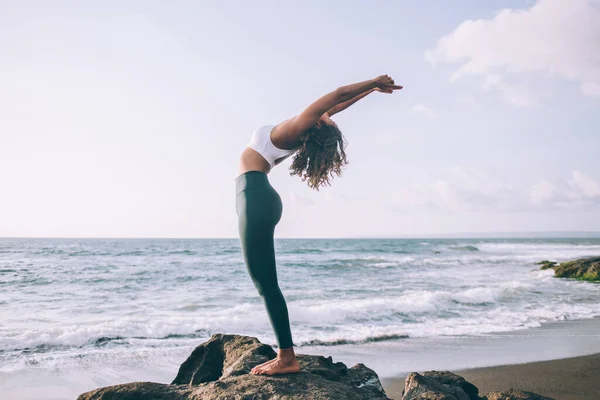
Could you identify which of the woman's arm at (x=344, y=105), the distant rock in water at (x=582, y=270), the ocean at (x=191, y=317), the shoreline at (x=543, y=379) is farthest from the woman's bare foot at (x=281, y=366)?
the distant rock in water at (x=582, y=270)

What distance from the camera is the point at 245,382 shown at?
2969 millimetres

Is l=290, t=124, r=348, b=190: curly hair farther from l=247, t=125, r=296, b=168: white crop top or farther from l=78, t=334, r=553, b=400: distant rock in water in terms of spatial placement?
l=78, t=334, r=553, b=400: distant rock in water

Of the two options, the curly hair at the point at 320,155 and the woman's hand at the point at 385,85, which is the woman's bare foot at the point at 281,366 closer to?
the curly hair at the point at 320,155

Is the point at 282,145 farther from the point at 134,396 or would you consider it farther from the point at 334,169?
the point at 134,396

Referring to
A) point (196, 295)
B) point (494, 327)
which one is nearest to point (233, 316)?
point (196, 295)

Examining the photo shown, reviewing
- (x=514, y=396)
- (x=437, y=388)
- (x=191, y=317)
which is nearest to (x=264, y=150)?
(x=437, y=388)

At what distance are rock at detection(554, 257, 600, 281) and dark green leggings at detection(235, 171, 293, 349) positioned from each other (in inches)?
886

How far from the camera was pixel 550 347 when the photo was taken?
7.91m

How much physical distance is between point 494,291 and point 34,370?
1342 cm

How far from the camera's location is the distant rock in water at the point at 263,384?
2.88 meters

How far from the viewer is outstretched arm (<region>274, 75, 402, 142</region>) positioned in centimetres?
296

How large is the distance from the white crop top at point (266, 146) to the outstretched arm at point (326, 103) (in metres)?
0.10

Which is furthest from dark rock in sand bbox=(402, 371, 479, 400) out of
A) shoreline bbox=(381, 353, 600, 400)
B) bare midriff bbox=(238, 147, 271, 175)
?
bare midriff bbox=(238, 147, 271, 175)

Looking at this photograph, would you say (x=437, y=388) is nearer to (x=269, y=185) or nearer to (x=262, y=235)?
(x=262, y=235)
